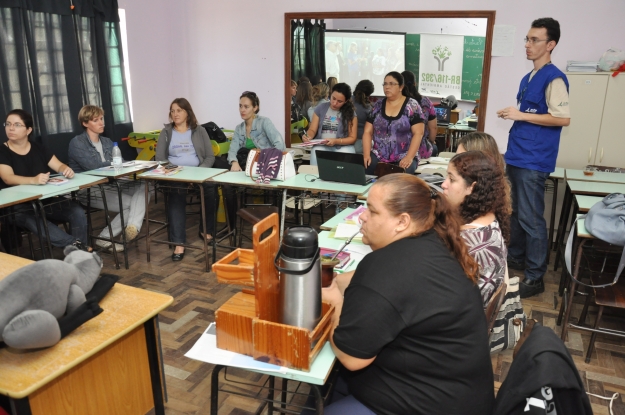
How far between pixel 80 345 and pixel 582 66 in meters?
4.52

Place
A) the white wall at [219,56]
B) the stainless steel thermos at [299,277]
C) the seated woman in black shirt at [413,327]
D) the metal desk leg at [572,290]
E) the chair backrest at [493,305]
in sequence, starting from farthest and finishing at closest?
the white wall at [219,56] < the metal desk leg at [572,290] < the chair backrest at [493,305] < the stainless steel thermos at [299,277] < the seated woman in black shirt at [413,327]

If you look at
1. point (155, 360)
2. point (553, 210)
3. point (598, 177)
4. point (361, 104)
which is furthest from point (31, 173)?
point (598, 177)

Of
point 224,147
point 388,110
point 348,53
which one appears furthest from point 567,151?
point 224,147

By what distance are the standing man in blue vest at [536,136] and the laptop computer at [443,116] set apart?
1.57 meters

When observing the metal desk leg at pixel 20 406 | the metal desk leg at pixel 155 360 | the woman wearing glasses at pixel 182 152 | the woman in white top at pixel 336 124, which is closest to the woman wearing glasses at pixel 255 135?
the woman wearing glasses at pixel 182 152

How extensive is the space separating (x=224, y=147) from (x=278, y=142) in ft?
3.73

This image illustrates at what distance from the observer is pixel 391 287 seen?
4.09ft

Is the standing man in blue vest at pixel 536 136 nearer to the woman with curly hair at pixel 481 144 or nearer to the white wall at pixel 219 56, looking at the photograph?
the woman with curly hair at pixel 481 144

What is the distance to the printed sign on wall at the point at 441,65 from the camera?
493 cm

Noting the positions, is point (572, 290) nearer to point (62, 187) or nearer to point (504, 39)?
point (504, 39)

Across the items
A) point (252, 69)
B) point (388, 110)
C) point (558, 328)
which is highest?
point (252, 69)

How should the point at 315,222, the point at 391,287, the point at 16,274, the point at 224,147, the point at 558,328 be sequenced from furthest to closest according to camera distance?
1. the point at 224,147
2. the point at 315,222
3. the point at 558,328
4. the point at 16,274
5. the point at 391,287

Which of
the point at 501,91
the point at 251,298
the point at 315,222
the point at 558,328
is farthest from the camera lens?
the point at 315,222

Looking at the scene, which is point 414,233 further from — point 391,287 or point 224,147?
point 224,147
